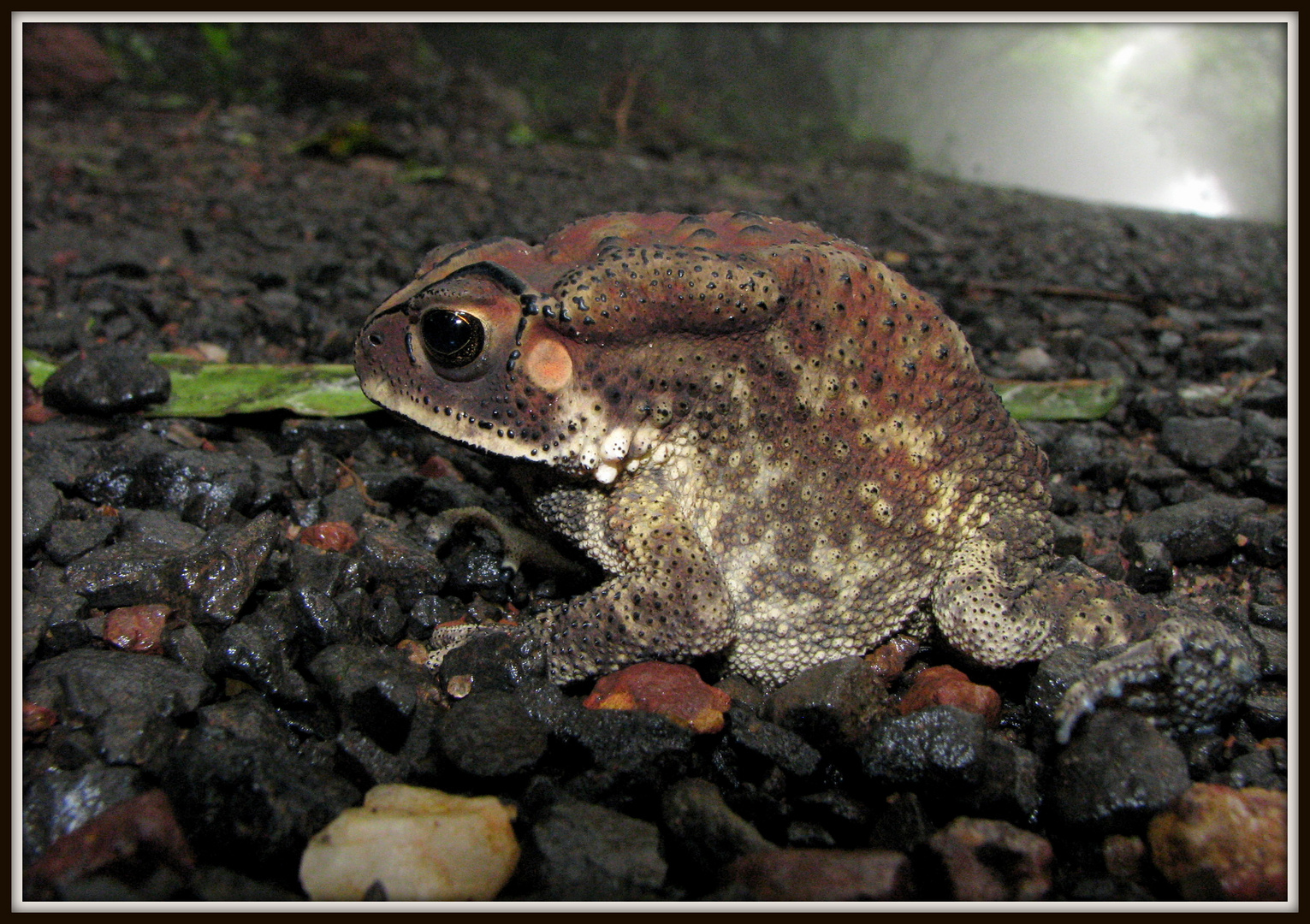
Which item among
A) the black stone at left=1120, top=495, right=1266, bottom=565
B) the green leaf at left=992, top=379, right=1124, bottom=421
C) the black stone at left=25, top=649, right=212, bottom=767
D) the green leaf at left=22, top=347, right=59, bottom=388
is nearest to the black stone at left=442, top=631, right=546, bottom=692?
the black stone at left=25, top=649, right=212, bottom=767

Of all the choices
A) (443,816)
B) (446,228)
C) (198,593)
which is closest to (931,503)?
(443,816)

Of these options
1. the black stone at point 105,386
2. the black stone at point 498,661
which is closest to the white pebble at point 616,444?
the black stone at point 498,661

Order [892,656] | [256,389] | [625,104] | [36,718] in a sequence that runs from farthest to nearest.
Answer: [625,104]
[256,389]
[892,656]
[36,718]

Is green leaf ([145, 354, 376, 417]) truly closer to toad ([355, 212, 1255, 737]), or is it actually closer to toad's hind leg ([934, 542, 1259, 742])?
toad ([355, 212, 1255, 737])

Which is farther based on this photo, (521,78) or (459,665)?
(521,78)

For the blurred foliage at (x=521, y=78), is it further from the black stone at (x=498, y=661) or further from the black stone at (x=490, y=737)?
the black stone at (x=490, y=737)

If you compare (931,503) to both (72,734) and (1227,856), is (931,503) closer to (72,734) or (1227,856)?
(1227,856)

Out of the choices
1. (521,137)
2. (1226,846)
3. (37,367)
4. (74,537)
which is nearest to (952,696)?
(1226,846)

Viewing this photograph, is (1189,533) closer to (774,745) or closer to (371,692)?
(774,745)
